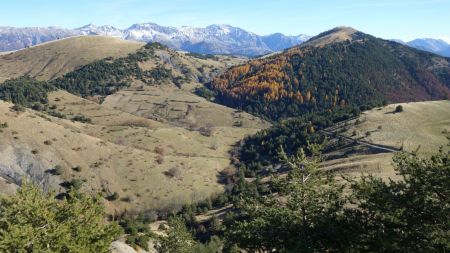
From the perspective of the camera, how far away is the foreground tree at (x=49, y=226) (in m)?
26.8

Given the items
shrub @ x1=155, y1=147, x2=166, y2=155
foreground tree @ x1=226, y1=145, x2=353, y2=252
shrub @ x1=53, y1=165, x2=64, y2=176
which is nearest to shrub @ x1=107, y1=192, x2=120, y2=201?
shrub @ x1=53, y1=165, x2=64, y2=176

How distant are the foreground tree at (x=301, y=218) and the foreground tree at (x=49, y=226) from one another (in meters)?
9.66

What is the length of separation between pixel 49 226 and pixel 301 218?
1678cm

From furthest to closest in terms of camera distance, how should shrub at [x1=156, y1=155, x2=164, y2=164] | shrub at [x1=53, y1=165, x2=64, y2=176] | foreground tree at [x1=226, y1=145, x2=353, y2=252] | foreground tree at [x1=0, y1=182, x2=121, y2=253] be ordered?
shrub at [x1=156, y1=155, x2=164, y2=164] < shrub at [x1=53, y1=165, x2=64, y2=176] < foreground tree at [x1=0, y1=182, x2=121, y2=253] < foreground tree at [x1=226, y1=145, x2=353, y2=252]

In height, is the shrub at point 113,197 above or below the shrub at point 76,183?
below

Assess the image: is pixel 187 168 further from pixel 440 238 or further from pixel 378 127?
pixel 440 238

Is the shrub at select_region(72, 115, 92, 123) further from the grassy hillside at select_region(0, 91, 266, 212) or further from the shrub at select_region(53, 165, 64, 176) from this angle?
the shrub at select_region(53, 165, 64, 176)

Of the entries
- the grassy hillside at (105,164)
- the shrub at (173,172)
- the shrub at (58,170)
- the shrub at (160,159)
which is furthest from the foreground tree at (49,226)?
the shrub at (160,159)

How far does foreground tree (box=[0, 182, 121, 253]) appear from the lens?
2682 cm

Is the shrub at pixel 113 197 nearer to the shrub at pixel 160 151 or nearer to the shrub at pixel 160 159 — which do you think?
the shrub at pixel 160 159

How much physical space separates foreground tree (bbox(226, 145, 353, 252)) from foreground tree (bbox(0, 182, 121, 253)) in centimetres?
966

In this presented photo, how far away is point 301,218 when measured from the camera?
28.8 meters

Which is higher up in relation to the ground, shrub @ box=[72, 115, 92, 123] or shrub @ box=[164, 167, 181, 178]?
shrub @ box=[72, 115, 92, 123]

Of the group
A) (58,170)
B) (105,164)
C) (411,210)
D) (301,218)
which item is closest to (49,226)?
(301,218)
